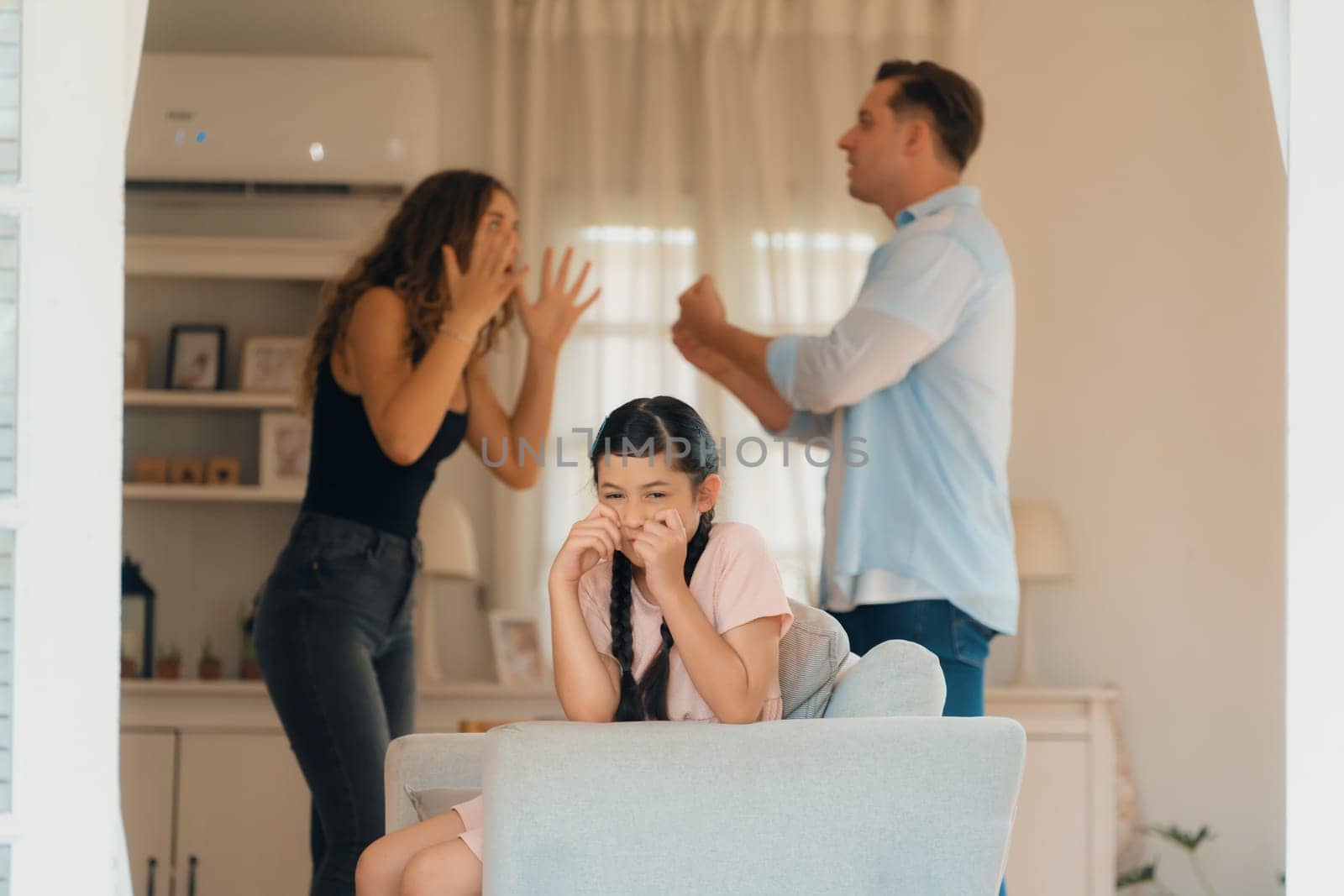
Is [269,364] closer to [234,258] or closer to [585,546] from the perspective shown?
[234,258]

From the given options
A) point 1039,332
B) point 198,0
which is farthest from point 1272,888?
point 198,0

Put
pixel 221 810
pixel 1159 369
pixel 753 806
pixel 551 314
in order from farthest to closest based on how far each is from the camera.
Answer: pixel 1159 369 → pixel 221 810 → pixel 551 314 → pixel 753 806

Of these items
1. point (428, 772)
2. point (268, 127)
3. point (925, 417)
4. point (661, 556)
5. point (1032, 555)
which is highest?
point (268, 127)

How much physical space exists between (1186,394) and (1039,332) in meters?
0.47

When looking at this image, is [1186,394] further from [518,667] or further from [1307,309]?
[1307,309]

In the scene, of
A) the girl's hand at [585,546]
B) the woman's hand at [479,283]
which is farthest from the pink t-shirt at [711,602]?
the woman's hand at [479,283]

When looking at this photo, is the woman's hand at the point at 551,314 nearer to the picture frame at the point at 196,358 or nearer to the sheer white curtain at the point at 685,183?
the sheer white curtain at the point at 685,183

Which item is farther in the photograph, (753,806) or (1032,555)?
(1032,555)

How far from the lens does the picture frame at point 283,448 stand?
425 centimetres

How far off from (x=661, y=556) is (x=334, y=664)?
85cm

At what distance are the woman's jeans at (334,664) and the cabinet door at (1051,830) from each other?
195 cm

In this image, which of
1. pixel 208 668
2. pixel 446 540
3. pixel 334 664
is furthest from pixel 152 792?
pixel 334 664

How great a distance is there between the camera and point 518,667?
13.7 ft

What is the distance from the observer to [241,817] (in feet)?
12.8
